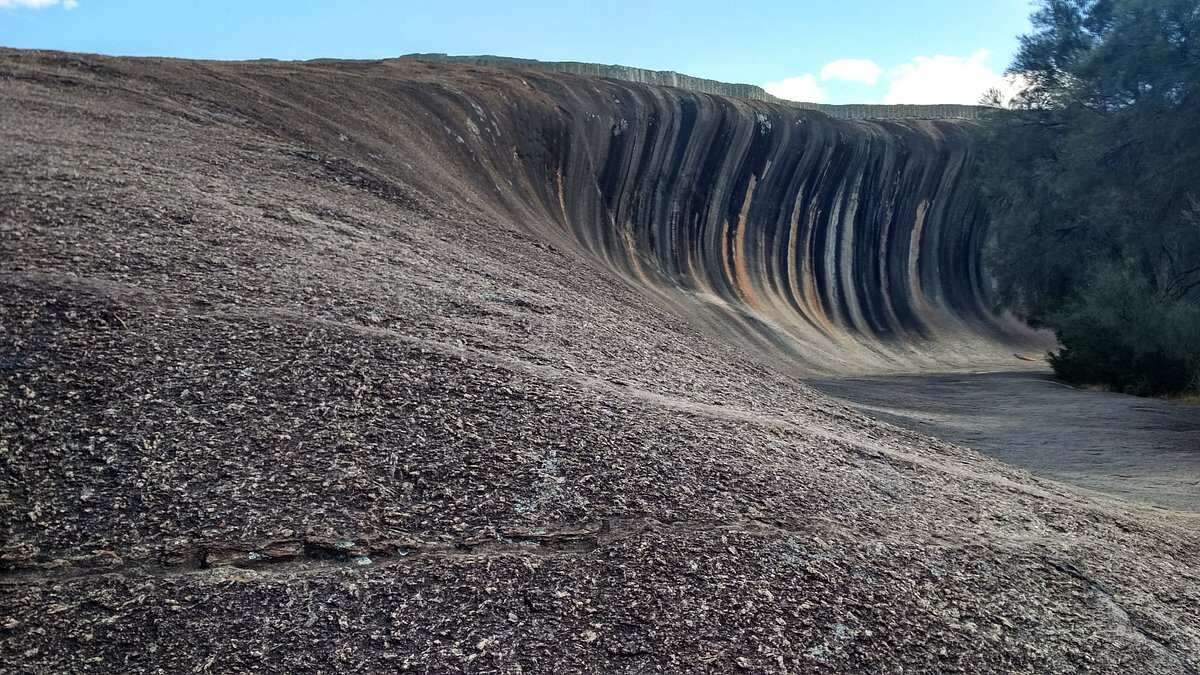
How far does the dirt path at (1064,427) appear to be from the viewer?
34.9ft

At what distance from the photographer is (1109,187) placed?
17.2 m

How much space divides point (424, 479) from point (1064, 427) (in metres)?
11.9

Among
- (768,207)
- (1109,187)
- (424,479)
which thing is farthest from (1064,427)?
(768,207)

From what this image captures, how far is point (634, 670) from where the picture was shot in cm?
438

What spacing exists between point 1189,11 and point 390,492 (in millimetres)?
16226

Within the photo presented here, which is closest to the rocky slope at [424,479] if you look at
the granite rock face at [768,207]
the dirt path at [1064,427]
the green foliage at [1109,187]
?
the dirt path at [1064,427]

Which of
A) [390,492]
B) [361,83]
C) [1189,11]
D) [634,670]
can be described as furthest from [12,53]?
[1189,11]

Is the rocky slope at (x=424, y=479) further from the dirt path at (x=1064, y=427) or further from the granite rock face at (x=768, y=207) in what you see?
the granite rock face at (x=768, y=207)

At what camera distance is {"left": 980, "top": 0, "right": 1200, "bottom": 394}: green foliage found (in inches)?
636

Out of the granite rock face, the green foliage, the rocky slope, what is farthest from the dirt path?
the granite rock face

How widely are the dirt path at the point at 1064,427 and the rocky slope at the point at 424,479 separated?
7.09ft

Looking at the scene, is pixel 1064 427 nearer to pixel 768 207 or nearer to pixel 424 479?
pixel 424 479

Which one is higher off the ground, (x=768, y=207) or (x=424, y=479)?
(x=768, y=207)

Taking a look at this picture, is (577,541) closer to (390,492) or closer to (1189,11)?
(390,492)
